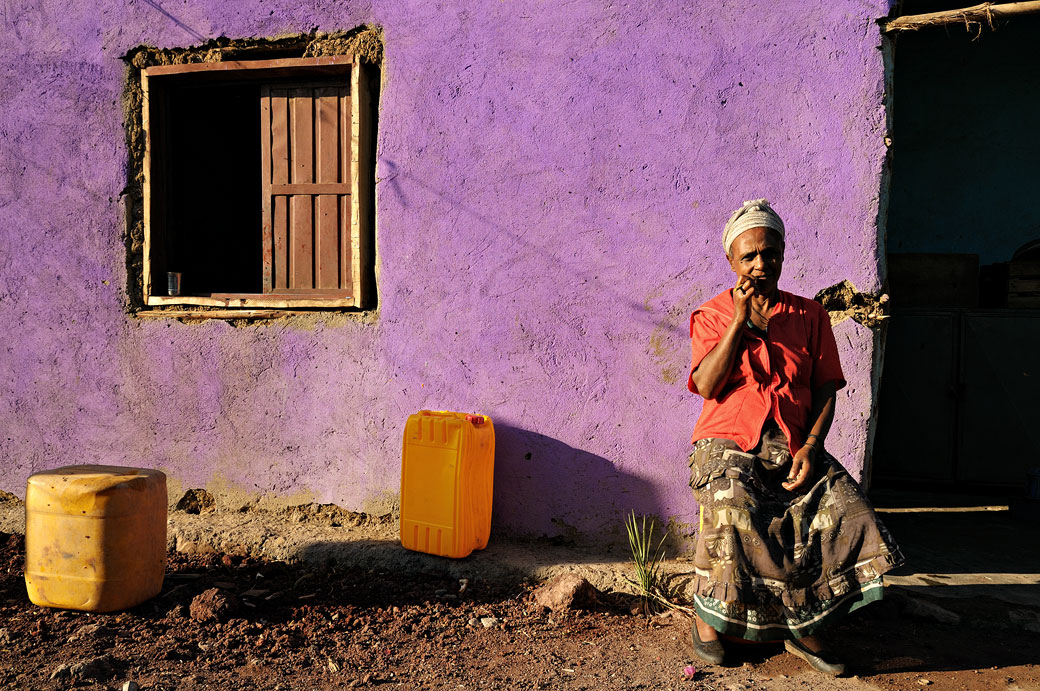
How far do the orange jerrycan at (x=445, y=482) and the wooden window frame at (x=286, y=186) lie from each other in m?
0.85

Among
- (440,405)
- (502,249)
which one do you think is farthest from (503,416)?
(502,249)

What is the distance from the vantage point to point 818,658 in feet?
8.64

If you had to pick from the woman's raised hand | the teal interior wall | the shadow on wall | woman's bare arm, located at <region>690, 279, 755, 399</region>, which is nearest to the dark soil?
the shadow on wall

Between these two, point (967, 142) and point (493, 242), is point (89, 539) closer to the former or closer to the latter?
point (493, 242)

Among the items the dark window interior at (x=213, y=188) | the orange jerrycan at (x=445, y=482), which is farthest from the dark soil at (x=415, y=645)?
the dark window interior at (x=213, y=188)

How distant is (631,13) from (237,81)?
86.0 inches

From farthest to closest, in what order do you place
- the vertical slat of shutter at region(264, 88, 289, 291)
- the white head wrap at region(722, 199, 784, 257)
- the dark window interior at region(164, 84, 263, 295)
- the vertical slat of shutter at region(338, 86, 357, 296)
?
the dark window interior at region(164, 84, 263, 295)
the vertical slat of shutter at region(264, 88, 289, 291)
the vertical slat of shutter at region(338, 86, 357, 296)
the white head wrap at region(722, 199, 784, 257)

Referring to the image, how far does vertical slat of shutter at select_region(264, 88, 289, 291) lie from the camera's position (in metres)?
4.11

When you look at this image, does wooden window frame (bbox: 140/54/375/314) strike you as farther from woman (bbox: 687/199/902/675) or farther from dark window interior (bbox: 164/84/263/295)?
woman (bbox: 687/199/902/675)

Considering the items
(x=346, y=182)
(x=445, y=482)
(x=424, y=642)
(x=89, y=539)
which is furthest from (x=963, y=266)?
(x=89, y=539)

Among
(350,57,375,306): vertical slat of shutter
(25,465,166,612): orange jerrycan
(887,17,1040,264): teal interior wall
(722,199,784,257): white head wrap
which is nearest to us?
(722,199,784,257): white head wrap

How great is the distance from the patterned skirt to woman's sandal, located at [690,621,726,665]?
6.3 inches

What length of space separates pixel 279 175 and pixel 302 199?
20cm

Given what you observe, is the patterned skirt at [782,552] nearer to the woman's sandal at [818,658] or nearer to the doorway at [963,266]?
the woman's sandal at [818,658]
